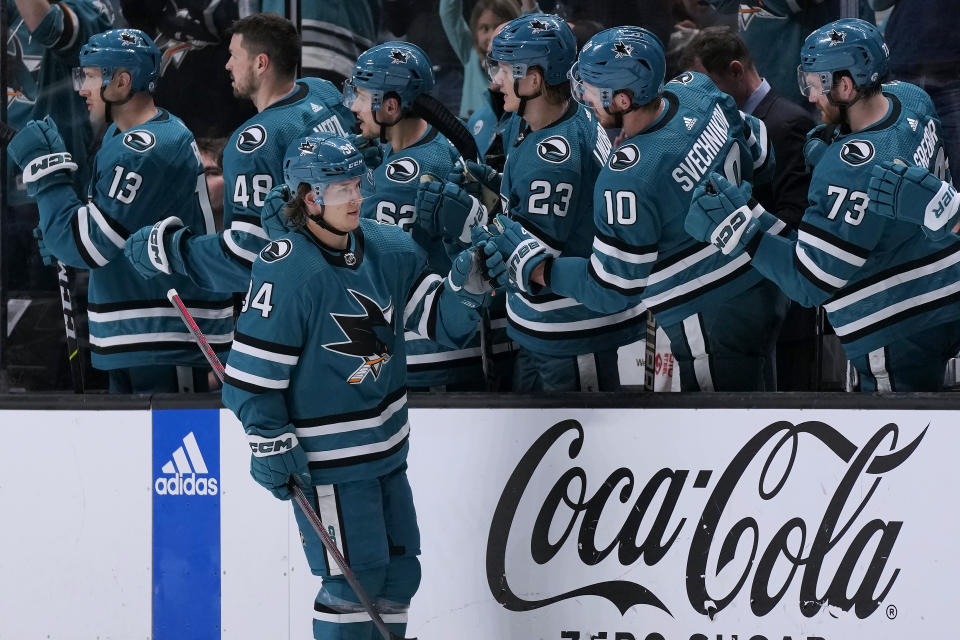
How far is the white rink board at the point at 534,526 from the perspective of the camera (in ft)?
10.3

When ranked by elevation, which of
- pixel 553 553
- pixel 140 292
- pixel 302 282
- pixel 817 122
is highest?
pixel 817 122

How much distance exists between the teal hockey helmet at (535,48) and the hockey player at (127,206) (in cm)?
107

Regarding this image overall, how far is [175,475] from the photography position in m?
3.82

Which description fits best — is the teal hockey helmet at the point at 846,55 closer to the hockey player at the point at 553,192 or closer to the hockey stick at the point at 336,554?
the hockey player at the point at 553,192

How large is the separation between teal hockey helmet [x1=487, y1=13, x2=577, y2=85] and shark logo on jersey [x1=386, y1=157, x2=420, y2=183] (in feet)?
1.18

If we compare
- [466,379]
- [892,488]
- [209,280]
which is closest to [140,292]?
[209,280]

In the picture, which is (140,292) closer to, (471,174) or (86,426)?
(86,426)

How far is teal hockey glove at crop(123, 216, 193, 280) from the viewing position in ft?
12.2

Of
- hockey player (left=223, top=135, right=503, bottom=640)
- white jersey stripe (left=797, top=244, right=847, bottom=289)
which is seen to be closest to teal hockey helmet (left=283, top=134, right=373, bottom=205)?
hockey player (left=223, top=135, right=503, bottom=640)

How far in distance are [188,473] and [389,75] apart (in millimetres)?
1316

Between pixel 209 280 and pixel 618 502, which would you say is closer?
pixel 618 502

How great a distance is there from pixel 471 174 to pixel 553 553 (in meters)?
1.09

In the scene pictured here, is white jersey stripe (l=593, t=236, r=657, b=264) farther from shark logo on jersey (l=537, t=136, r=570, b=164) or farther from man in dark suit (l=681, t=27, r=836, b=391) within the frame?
man in dark suit (l=681, t=27, r=836, b=391)

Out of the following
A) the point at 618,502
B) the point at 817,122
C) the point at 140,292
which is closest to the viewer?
the point at 618,502
